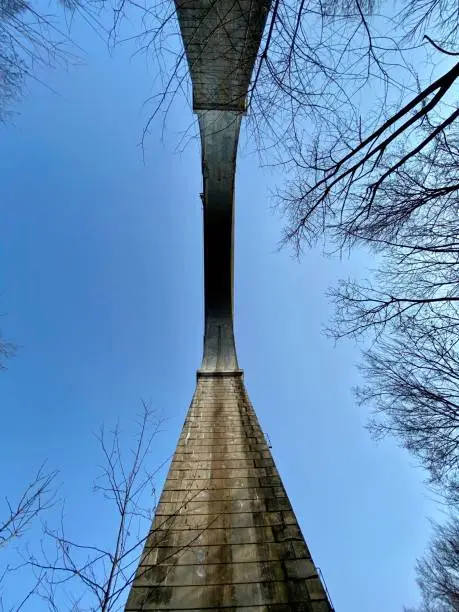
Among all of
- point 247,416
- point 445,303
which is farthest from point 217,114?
point 247,416

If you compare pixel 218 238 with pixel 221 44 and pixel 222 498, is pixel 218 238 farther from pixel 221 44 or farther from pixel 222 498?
pixel 222 498

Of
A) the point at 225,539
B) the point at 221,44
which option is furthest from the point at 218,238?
the point at 225,539

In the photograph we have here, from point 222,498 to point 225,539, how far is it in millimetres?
583

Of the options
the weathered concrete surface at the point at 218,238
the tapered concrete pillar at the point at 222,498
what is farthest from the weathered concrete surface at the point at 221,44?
the weathered concrete surface at the point at 218,238

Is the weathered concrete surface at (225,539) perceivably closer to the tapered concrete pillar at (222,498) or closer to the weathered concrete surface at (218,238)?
the tapered concrete pillar at (222,498)

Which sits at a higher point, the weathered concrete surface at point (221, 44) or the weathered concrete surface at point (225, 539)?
the weathered concrete surface at point (221, 44)

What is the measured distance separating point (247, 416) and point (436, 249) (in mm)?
4132

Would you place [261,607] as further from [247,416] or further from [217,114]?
[217,114]

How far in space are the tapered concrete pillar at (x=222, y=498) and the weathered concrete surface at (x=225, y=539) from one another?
0.03ft

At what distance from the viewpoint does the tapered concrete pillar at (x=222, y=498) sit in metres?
3.14

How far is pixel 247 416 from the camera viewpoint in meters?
6.16

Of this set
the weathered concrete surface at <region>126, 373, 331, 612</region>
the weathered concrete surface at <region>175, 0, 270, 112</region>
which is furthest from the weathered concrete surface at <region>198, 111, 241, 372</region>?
the weathered concrete surface at <region>126, 373, 331, 612</region>

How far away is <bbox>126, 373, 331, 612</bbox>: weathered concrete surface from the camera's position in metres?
3.22

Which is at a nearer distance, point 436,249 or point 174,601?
point 174,601
